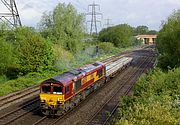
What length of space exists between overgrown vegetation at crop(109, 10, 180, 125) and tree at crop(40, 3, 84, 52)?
21113 millimetres

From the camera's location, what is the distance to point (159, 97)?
18.7m

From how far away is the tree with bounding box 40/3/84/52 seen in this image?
6028cm

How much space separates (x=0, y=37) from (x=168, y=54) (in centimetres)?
2016

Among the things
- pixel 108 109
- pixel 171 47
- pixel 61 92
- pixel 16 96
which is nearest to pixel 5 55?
pixel 16 96

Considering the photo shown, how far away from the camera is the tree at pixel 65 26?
6028 centimetres

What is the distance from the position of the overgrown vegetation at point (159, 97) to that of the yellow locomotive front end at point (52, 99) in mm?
3929

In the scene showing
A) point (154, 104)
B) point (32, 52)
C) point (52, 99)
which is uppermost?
point (32, 52)

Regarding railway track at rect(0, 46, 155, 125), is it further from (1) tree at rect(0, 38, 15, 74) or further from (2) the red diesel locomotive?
(1) tree at rect(0, 38, 15, 74)

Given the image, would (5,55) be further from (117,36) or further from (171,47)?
(117,36)

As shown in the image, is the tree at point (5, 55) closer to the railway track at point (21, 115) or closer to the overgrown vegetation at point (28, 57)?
the overgrown vegetation at point (28, 57)

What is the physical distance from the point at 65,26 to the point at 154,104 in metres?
47.0

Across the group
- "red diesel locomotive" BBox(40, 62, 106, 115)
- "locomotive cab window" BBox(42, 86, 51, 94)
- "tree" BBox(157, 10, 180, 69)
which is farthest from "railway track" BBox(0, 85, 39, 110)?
"tree" BBox(157, 10, 180, 69)

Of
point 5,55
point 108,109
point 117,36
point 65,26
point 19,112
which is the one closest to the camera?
point 19,112

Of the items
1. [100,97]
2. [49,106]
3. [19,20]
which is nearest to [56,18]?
[19,20]
